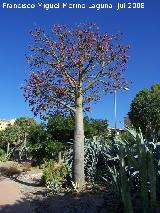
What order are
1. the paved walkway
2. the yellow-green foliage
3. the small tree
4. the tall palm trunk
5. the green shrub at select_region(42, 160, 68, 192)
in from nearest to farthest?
the paved walkway, the tall palm trunk, the green shrub at select_region(42, 160, 68, 192), the yellow-green foliage, the small tree

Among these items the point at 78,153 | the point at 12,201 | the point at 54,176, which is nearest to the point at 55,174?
the point at 54,176

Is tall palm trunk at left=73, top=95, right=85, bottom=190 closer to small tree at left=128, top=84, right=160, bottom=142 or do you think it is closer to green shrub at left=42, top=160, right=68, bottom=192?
green shrub at left=42, top=160, right=68, bottom=192

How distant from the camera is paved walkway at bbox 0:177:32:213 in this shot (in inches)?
401

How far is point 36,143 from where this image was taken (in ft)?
76.6

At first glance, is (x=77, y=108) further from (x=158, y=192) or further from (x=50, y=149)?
(x=50, y=149)

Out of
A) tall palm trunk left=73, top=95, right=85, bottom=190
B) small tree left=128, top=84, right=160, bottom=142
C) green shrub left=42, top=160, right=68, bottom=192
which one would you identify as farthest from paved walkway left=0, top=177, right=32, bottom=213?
small tree left=128, top=84, right=160, bottom=142

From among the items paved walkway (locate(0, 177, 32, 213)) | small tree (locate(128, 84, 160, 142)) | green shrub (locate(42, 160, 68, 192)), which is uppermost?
small tree (locate(128, 84, 160, 142))

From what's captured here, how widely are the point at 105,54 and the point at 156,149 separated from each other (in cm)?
477

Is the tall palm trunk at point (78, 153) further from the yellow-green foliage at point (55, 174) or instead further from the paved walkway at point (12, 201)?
the paved walkway at point (12, 201)

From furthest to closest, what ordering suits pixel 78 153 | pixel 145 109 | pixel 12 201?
pixel 145 109, pixel 78 153, pixel 12 201

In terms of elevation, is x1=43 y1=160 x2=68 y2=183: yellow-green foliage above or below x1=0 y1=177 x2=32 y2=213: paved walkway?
above

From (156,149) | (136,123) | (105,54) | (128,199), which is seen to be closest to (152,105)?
(136,123)

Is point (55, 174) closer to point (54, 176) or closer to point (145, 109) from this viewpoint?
point (54, 176)

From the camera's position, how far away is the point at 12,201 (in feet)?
36.9
